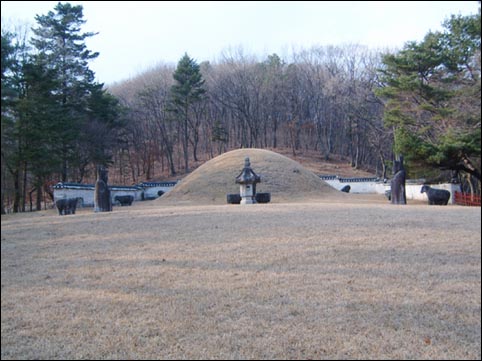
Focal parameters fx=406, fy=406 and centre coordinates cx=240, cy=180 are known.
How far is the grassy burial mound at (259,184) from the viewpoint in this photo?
23375 millimetres

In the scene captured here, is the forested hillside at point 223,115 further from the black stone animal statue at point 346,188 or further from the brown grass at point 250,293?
the brown grass at point 250,293

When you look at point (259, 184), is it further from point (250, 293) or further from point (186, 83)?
point (250, 293)

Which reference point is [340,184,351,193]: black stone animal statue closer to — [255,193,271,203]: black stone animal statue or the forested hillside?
the forested hillside

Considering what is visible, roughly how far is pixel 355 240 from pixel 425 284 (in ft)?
6.97

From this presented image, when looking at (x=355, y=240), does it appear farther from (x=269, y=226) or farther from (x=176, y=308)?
→ (x=176, y=308)

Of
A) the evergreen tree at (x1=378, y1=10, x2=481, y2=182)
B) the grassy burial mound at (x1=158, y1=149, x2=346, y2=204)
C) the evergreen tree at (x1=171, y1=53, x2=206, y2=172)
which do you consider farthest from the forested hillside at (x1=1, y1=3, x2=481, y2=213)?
the evergreen tree at (x1=378, y1=10, x2=481, y2=182)

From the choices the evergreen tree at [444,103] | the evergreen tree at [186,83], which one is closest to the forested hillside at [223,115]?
→ the evergreen tree at [186,83]

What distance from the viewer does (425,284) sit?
4676 mm

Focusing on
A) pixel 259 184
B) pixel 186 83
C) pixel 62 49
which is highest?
pixel 186 83

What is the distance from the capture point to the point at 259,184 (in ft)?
81.4

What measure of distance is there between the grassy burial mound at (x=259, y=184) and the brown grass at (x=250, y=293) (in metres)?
15.1

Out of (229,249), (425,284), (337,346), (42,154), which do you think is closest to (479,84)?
(337,346)

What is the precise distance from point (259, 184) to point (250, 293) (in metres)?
20.3

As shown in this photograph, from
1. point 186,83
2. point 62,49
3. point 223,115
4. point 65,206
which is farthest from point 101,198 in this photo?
point 223,115
